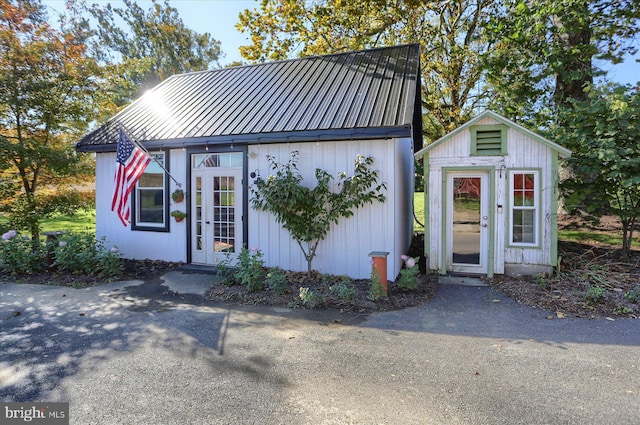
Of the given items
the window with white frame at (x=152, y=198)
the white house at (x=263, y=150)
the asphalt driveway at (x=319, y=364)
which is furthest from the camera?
the window with white frame at (x=152, y=198)

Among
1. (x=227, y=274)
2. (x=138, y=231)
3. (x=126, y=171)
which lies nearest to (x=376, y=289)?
(x=227, y=274)

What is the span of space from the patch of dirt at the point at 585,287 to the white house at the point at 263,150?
2.19 metres

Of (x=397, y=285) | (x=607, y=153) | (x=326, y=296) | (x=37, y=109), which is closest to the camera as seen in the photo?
(x=326, y=296)

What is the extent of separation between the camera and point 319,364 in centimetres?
362

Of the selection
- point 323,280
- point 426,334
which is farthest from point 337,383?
point 323,280

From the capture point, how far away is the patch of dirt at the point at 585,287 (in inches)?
199

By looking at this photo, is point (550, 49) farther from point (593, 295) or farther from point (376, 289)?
point (376, 289)

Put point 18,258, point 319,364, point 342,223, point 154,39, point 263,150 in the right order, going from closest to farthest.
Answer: point 319,364, point 342,223, point 263,150, point 18,258, point 154,39

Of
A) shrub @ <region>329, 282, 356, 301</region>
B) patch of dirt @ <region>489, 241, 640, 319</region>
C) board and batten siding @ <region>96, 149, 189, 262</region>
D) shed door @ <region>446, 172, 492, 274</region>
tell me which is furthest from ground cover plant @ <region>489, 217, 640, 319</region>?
board and batten siding @ <region>96, 149, 189, 262</region>

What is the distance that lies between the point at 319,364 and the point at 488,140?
5.25 m

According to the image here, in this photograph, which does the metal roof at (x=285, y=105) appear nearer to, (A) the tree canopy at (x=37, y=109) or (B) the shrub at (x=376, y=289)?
(A) the tree canopy at (x=37, y=109)

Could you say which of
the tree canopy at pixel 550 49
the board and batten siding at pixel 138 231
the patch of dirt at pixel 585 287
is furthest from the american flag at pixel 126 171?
the tree canopy at pixel 550 49

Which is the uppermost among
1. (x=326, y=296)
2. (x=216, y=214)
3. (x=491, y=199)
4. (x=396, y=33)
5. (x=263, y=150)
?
(x=396, y=33)

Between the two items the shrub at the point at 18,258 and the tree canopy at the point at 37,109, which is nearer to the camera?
the shrub at the point at 18,258
